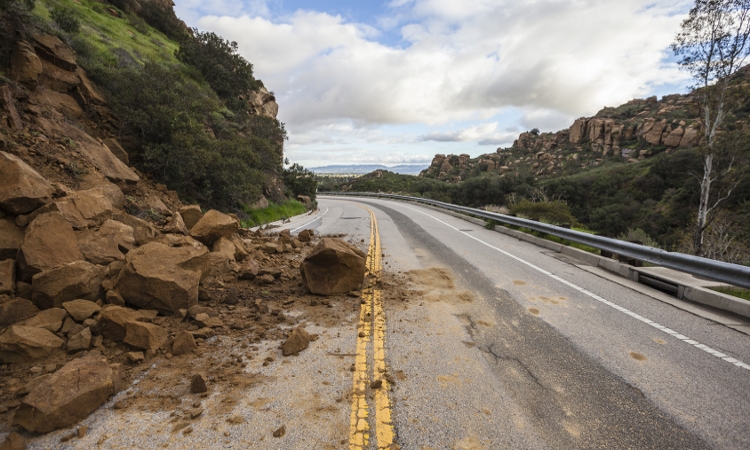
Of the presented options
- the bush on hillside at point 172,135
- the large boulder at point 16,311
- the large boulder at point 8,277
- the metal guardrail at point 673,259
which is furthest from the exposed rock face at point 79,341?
the bush on hillside at point 172,135

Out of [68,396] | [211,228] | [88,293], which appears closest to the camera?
[68,396]

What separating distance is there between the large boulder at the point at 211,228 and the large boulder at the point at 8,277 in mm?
2546

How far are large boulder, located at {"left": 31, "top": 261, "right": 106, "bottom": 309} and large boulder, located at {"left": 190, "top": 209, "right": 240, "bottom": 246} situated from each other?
7.64ft

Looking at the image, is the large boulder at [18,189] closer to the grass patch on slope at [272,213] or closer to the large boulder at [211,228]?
the large boulder at [211,228]

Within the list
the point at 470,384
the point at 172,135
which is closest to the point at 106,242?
the point at 470,384

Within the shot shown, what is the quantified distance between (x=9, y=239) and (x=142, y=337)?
8.73ft

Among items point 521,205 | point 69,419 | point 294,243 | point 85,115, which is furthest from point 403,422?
point 521,205

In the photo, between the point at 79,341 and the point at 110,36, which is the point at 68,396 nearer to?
the point at 79,341

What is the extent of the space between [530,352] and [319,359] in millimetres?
2390

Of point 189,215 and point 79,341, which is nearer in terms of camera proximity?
point 79,341

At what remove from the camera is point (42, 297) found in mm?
3938

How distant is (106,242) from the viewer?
5102mm

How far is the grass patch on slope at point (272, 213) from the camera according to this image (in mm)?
15727

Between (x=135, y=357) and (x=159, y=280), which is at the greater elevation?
(x=159, y=280)
